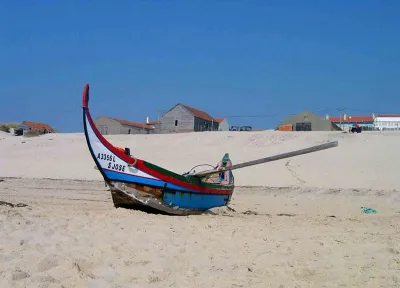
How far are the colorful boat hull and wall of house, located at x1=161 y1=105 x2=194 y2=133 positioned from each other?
127 feet

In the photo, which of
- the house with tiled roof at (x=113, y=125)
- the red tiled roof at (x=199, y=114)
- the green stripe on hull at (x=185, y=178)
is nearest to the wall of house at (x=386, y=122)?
the red tiled roof at (x=199, y=114)

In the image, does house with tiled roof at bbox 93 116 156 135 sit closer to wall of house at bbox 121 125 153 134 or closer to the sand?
wall of house at bbox 121 125 153 134

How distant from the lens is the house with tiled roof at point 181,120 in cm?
4734

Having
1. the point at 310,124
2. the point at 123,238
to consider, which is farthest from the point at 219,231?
the point at 310,124

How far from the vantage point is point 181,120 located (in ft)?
157

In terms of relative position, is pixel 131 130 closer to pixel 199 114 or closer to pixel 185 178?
pixel 199 114

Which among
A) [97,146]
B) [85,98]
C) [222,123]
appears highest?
[222,123]

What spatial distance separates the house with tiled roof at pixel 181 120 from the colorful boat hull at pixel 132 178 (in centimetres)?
3828

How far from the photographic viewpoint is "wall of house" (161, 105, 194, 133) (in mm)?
47312

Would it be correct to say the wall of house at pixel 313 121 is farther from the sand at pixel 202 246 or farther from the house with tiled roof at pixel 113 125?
the sand at pixel 202 246

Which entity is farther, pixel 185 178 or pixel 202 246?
pixel 185 178

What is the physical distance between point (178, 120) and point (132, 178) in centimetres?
3994

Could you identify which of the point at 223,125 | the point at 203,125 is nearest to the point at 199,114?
the point at 203,125

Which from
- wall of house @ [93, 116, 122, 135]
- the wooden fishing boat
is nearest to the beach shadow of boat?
the wooden fishing boat
